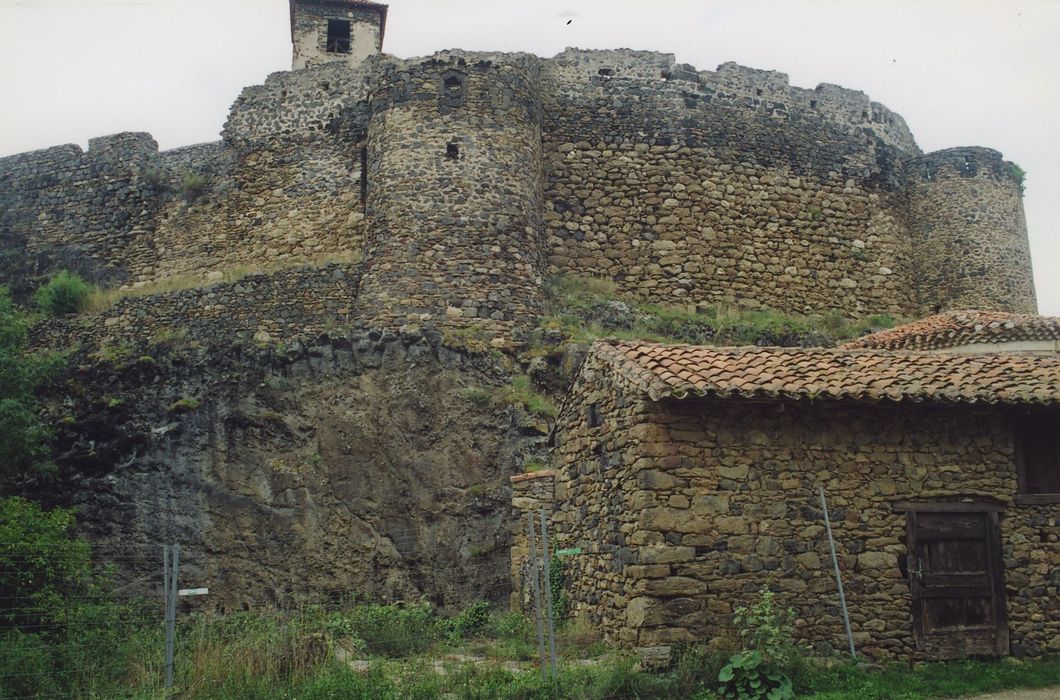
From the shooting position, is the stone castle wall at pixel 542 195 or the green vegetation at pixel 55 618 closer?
the green vegetation at pixel 55 618

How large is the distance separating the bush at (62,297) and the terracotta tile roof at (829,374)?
1815cm

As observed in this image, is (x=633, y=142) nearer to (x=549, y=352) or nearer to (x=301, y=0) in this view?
(x=549, y=352)

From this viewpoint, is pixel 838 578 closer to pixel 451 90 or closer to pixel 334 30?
pixel 451 90

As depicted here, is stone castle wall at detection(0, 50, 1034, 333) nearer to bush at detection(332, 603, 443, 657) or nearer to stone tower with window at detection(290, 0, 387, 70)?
stone tower with window at detection(290, 0, 387, 70)

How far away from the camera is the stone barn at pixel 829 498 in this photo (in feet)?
Result: 44.3

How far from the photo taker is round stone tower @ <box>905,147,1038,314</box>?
3062cm

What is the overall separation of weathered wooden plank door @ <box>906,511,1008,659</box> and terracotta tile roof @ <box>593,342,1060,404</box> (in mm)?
1677

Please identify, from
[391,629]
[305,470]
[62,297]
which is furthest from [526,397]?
[62,297]

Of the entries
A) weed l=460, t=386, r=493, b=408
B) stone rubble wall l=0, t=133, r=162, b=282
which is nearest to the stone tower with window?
stone rubble wall l=0, t=133, r=162, b=282

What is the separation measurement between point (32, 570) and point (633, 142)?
1809cm

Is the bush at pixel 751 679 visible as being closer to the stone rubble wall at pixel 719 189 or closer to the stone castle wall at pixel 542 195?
the stone castle wall at pixel 542 195

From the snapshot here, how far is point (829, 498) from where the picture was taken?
46.1ft

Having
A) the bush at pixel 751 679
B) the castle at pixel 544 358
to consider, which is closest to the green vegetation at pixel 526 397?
the castle at pixel 544 358

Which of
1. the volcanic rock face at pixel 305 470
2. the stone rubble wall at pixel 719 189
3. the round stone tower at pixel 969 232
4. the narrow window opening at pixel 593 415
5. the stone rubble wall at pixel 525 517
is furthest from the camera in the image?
the round stone tower at pixel 969 232
